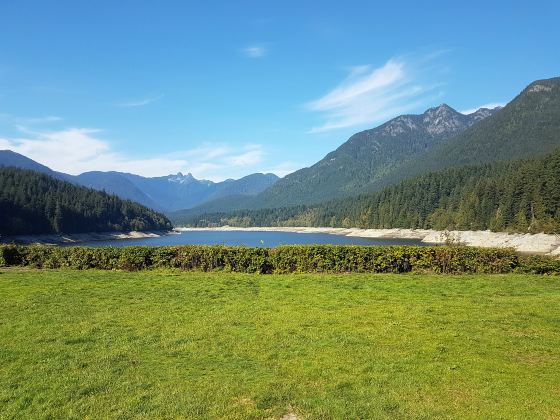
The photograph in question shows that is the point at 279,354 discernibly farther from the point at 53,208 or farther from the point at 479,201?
the point at 53,208

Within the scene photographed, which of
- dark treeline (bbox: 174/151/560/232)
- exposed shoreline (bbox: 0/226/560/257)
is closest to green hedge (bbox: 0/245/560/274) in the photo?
exposed shoreline (bbox: 0/226/560/257)

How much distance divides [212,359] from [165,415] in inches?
124

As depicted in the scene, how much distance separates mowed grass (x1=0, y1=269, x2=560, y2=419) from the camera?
846 centimetres

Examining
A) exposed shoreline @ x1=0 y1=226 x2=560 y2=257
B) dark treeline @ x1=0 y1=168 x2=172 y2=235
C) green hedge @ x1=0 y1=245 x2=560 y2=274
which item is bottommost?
exposed shoreline @ x1=0 y1=226 x2=560 y2=257

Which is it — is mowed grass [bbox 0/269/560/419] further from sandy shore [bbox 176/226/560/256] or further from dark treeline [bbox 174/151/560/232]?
dark treeline [bbox 174/151/560/232]

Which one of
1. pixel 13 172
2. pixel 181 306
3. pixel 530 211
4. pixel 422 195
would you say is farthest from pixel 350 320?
pixel 13 172

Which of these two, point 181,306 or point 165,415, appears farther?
point 181,306

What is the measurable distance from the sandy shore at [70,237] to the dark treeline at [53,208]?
314 cm

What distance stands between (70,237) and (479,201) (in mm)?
123413

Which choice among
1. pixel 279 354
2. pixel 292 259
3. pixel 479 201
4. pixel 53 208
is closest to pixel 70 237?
pixel 53 208

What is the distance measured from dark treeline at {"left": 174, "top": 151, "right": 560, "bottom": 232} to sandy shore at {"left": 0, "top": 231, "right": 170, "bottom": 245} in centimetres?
9944

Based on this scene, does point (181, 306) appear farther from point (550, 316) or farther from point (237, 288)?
point (550, 316)

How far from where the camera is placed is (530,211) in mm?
99688

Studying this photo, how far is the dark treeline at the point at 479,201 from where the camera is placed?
9456 centimetres
